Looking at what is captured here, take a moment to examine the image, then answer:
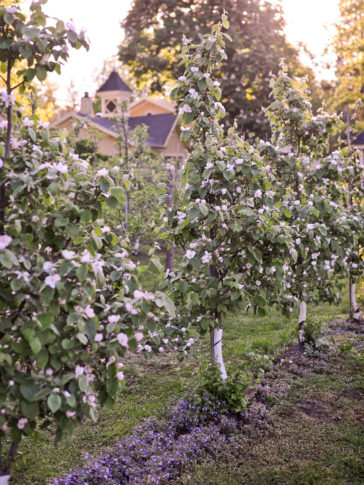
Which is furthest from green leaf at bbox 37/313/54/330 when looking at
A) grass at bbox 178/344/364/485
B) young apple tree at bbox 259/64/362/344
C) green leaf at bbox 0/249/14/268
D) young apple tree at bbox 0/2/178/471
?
young apple tree at bbox 259/64/362/344

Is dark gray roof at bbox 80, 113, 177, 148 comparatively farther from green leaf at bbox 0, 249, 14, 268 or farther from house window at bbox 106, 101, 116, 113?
green leaf at bbox 0, 249, 14, 268

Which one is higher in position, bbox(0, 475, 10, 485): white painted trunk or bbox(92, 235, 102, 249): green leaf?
bbox(92, 235, 102, 249): green leaf

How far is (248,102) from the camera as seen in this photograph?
67.8 ft

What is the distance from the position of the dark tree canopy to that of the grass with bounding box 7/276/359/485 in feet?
51.8

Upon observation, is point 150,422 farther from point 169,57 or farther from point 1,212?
point 169,57

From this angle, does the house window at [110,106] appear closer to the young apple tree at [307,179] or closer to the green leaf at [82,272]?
the young apple tree at [307,179]

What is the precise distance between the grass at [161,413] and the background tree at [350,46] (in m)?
17.0

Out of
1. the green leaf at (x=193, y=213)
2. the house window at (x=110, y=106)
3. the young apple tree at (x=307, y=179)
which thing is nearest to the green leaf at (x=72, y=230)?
the green leaf at (x=193, y=213)

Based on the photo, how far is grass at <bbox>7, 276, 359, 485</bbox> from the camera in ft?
12.1

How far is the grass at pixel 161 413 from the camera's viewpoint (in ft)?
12.1

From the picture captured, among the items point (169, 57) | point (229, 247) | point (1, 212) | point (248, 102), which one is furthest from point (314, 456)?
point (169, 57)

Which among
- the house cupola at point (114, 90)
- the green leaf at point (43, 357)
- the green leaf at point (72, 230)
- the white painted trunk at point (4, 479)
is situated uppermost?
the house cupola at point (114, 90)

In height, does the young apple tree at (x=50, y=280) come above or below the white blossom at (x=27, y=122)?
below

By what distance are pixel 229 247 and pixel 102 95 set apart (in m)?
23.6
